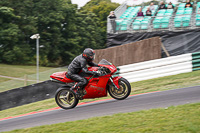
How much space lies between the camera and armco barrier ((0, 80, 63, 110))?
12.3 m

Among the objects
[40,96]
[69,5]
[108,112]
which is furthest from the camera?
[69,5]

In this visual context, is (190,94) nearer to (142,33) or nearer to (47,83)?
(47,83)

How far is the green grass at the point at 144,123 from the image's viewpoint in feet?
15.8

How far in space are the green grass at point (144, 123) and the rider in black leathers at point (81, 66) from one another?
2047mm

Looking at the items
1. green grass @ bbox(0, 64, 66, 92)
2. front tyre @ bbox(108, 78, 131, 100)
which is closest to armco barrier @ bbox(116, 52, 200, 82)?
green grass @ bbox(0, 64, 66, 92)

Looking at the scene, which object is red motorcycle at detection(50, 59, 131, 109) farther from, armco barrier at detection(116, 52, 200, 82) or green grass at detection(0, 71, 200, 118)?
armco barrier at detection(116, 52, 200, 82)

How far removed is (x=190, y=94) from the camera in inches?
308

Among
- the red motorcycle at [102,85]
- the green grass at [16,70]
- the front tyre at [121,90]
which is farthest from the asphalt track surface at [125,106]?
the green grass at [16,70]

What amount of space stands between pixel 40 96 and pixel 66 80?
4.74 m

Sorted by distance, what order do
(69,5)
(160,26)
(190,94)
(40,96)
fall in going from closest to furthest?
1. (190,94)
2. (40,96)
3. (160,26)
4. (69,5)

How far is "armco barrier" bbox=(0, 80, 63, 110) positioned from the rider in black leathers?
189 inches

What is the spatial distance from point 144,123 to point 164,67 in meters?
8.36

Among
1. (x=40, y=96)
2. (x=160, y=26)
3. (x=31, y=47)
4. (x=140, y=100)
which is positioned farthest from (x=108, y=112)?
(x=31, y=47)

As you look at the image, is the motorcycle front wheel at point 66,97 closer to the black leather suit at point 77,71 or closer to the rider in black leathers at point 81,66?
the rider in black leathers at point 81,66
